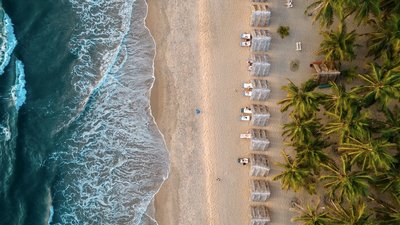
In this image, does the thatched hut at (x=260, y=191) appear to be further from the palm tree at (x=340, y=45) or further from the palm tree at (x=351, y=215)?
the palm tree at (x=340, y=45)

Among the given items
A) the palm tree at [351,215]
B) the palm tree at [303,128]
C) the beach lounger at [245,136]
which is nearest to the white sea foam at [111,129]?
the beach lounger at [245,136]

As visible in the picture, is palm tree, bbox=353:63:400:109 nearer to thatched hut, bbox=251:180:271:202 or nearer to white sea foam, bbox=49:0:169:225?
thatched hut, bbox=251:180:271:202

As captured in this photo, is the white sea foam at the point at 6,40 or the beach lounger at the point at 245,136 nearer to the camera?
the beach lounger at the point at 245,136

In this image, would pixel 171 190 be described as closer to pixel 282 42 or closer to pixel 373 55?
pixel 282 42

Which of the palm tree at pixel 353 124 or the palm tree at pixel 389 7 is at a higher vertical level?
the palm tree at pixel 389 7

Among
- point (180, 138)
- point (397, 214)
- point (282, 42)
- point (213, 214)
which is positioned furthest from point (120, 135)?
point (397, 214)

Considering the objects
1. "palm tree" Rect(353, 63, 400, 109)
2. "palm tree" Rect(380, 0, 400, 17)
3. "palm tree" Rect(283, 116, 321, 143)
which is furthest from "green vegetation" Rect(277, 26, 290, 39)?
"palm tree" Rect(353, 63, 400, 109)
